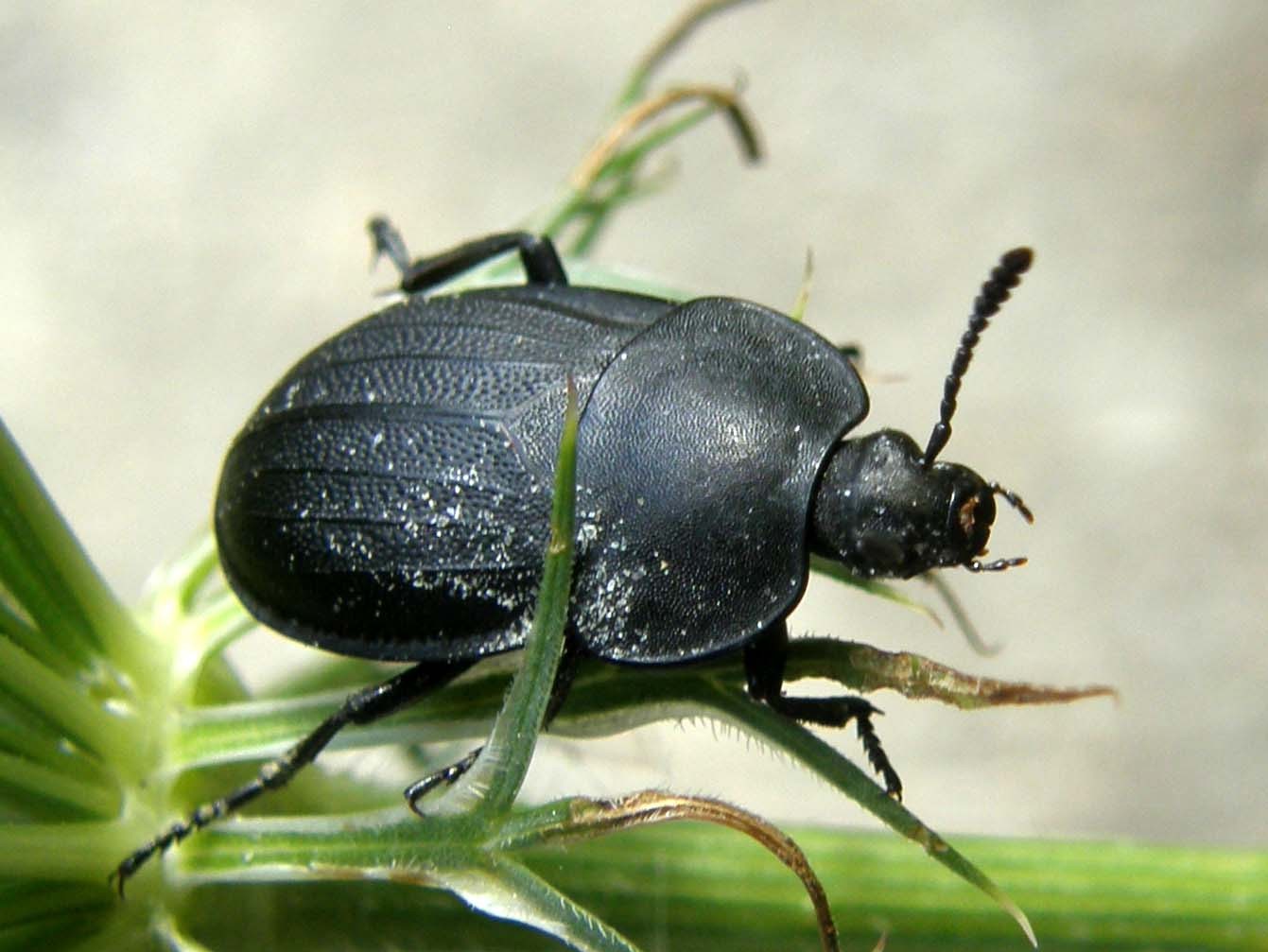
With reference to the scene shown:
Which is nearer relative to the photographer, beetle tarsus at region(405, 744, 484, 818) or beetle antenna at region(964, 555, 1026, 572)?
beetle tarsus at region(405, 744, 484, 818)

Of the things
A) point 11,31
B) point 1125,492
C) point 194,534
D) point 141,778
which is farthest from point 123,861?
point 11,31

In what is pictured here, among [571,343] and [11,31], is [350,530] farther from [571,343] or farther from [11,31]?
[11,31]

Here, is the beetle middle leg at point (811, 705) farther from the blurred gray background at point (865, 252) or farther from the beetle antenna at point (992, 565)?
the blurred gray background at point (865, 252)

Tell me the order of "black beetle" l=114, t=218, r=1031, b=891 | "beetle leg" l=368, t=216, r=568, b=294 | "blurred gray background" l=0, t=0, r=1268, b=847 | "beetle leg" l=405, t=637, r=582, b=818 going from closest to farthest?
"beetle leg" l=405, t=637, r=582, b=818
"black beetle" l=114, t=218, r=1031, b=891
"beetle leg" l=368, t=216, r=568, b=294
"blurred gray background" l=0, t=0, r=1268, b=847

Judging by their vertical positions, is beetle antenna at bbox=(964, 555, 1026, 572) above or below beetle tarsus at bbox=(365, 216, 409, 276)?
below

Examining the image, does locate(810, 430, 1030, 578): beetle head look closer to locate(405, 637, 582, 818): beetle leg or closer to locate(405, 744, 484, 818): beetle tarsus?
locate(405, 637, 582, 818): beetle leg

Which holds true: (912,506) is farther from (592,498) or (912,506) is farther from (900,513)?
(592,498)

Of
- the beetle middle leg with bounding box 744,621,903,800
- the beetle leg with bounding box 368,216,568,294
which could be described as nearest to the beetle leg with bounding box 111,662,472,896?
the beetle middle leg with bounding box 744,621,903,800
